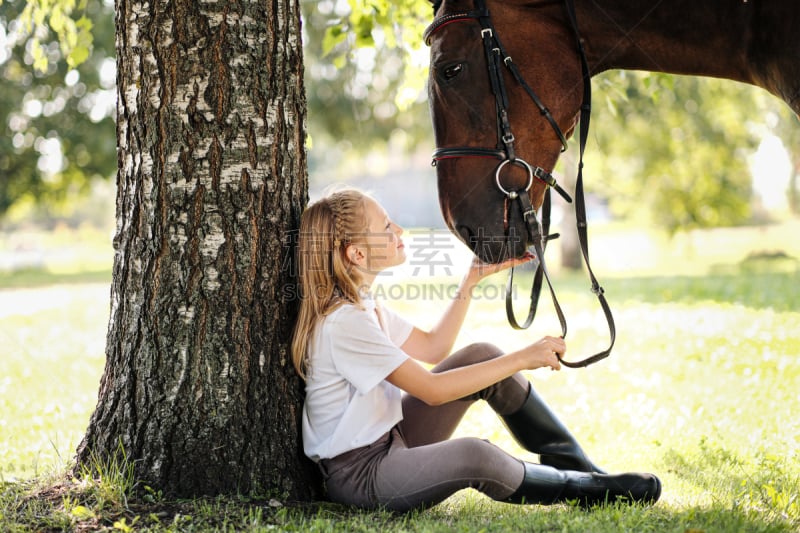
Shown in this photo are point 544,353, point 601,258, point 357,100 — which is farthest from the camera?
point 601,258

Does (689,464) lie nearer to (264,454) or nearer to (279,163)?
(264,454)

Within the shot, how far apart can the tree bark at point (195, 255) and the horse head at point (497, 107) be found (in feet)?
2.20

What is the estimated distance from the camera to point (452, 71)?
2768mm

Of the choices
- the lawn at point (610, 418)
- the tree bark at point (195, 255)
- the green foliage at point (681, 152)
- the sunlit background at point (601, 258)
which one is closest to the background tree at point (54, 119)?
the sunlit background at point (601, 258)

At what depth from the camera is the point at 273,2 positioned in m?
2.67

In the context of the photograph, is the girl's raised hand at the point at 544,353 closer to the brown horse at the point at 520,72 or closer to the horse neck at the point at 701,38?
the brown horse at the point at 520,72

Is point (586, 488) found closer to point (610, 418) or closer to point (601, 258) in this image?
point (610, 418)

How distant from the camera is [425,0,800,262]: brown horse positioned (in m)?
2.71

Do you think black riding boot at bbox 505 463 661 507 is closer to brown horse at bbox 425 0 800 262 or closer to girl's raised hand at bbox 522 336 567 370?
girl's raised hand at bbox 522 336 567 370

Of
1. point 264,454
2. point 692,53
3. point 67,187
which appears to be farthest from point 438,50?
point 67,187

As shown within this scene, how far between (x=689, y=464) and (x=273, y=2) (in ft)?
9.06

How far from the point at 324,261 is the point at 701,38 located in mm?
1655

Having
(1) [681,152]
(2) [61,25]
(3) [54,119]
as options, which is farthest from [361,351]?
(3) [54,119]

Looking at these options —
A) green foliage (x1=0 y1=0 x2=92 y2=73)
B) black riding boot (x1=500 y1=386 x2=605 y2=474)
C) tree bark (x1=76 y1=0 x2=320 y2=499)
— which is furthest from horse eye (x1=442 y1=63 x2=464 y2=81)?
green foliage (x1=0 y1=0 x2=92 y2=73)
